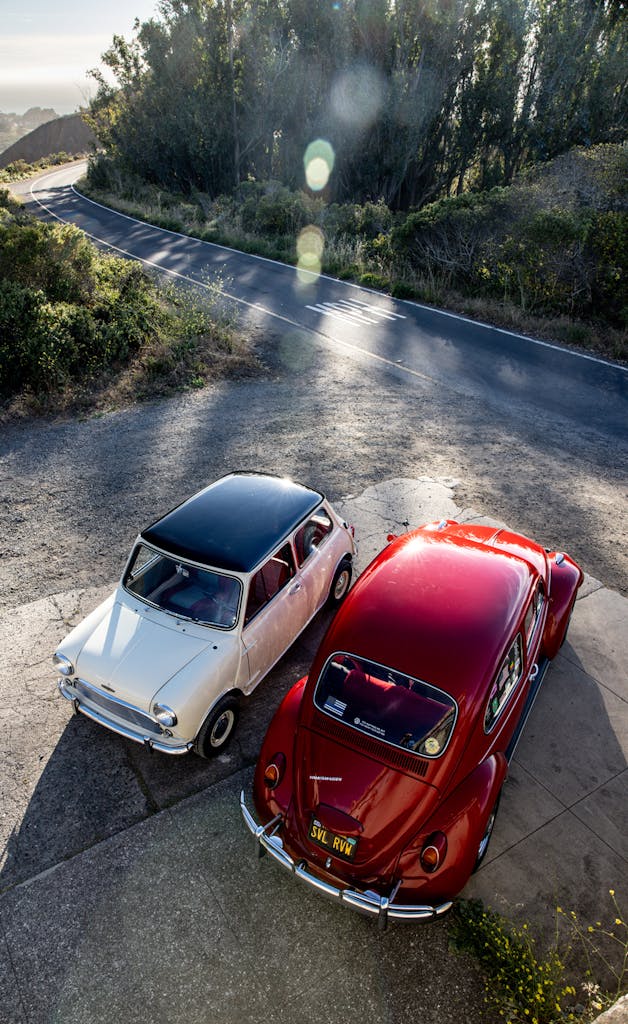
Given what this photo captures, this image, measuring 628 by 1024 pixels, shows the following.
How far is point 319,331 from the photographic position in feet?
54.0

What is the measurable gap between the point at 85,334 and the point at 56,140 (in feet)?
339

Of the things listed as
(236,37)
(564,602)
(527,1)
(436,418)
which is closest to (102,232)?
(236,37)

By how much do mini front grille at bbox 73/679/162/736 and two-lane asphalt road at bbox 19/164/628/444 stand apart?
9790 millimetres

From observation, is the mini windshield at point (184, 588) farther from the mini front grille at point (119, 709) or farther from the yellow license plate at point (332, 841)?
the yellow license plate at point (332, 841)

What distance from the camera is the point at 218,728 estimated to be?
507 cm

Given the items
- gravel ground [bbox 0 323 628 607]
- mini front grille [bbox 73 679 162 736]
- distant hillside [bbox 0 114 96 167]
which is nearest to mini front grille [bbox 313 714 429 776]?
mini front grille [bbox 73 679 162 736]

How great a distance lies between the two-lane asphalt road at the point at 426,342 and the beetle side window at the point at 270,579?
26.3 ft

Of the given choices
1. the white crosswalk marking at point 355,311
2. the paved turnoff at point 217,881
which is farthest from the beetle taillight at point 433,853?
the white crosswalk marking at point 355,311

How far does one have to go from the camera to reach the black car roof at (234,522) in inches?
210

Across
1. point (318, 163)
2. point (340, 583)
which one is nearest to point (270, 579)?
point (340, 583)

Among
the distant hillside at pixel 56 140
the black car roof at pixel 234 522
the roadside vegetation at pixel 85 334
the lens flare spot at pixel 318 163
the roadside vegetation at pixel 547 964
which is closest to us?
the roadside vegetation at pixel 547 964

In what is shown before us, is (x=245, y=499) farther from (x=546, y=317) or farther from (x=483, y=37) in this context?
(x=483, y=37)

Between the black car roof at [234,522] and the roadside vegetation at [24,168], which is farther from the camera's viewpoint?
the roadside vegetation at [24,168]

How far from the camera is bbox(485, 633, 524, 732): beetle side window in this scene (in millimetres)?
4262
